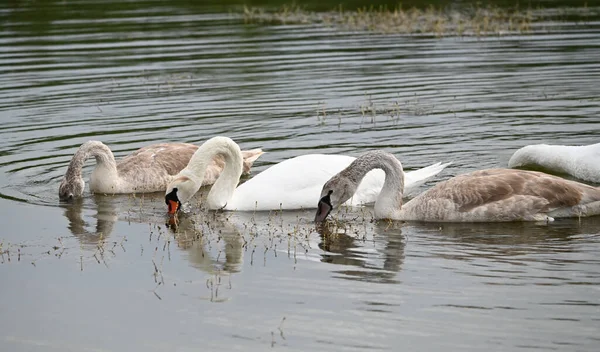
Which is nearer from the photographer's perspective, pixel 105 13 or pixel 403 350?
pixel 403 350

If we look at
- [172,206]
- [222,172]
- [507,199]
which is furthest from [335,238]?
[172,206]

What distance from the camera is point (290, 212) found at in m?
12.4

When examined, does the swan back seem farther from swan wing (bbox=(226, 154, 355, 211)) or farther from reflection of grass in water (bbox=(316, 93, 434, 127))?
reflection of grass in water (bbox=(316, 93, 434, 127))

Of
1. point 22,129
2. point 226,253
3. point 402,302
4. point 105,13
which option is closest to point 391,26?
point 105,13

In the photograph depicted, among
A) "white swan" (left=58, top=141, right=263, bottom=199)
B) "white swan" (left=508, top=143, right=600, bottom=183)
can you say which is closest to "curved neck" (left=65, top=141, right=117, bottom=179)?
"white swan" (left=58, top=141, right=263, bottom=199)

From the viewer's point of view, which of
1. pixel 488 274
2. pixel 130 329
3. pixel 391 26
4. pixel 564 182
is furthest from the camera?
pixel 391 26

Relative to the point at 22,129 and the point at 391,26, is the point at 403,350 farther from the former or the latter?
the point at 391,26

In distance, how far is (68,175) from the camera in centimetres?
1348

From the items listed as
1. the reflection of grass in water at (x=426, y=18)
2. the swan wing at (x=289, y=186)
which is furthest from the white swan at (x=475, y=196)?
the reflection of grass in water at (x=426, y=18)

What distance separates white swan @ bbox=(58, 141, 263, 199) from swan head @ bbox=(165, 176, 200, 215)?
141 centimetres

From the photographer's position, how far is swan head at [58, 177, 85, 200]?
13.4 m

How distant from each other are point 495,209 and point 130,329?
446cm

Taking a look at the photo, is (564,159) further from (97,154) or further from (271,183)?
(97,154)

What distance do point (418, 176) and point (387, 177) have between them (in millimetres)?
997
